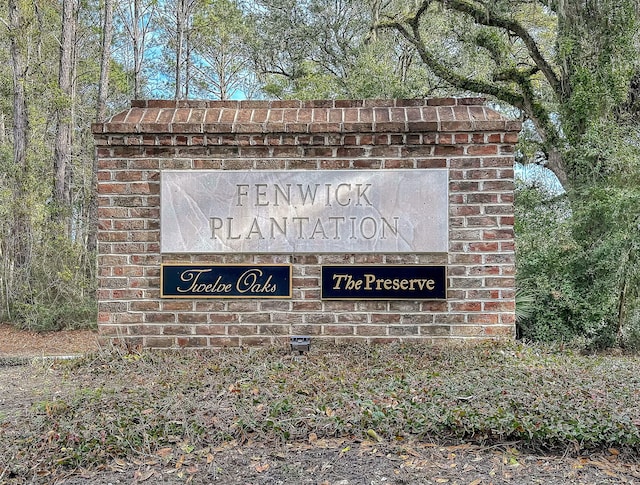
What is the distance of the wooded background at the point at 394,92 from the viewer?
20.8ft

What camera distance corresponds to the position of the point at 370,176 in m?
4.71

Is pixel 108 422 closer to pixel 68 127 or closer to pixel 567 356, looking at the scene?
pixel 567 356

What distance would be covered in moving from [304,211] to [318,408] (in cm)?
199

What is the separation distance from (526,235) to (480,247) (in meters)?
2.26

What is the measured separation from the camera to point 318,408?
10.4 ft

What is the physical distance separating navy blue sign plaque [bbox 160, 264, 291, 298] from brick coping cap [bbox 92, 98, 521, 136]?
1138 millimetres

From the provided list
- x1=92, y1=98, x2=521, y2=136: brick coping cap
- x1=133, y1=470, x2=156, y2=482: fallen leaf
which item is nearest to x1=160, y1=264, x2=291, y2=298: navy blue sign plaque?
x1=92, y1=98, x2=521, y2=136: brick coping cap

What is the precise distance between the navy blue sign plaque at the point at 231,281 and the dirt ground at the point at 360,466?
77.4 inches

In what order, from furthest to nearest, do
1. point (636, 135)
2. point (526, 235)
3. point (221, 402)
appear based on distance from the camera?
point (636, 135) → point (526, 235) → point (221, 402)

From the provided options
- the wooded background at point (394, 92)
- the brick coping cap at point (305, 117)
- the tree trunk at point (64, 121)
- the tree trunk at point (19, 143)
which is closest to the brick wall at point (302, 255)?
the brick coping cap at point (305, 117)

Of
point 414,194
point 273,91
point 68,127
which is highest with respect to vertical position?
point 273,91

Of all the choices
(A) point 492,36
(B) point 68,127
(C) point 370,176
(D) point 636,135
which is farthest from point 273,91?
(C) point 370,176

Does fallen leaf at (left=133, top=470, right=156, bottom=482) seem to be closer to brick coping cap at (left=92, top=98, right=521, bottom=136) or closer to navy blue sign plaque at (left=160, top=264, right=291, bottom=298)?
navy blue sign plaque at (left=160, top=264, right=291, bottom=298)

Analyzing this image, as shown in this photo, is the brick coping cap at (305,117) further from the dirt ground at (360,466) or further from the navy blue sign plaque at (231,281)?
the dirt ground at (360,466)
